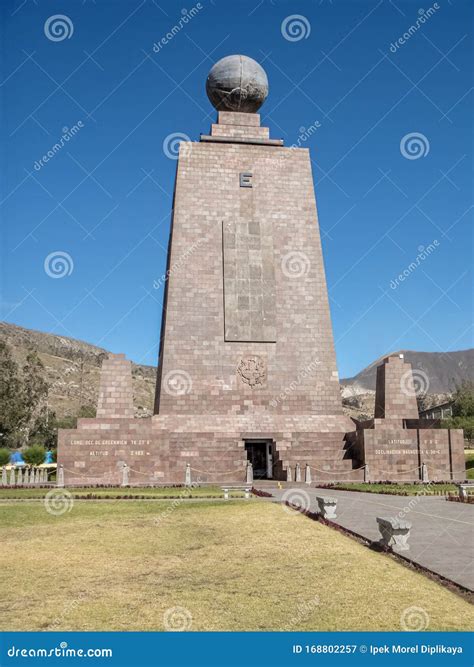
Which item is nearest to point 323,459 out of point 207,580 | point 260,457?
point 260,457

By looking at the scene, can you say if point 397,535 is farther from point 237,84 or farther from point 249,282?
point 237,84

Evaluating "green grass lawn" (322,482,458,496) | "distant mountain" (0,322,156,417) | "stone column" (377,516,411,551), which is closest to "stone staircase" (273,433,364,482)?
"green grass lawn" (322,482,458,496)

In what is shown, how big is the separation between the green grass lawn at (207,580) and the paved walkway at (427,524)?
1.88 feet

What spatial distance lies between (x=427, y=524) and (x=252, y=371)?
1735 cm

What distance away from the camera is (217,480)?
87.7 ft

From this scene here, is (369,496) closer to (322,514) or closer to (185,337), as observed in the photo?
(322,514)

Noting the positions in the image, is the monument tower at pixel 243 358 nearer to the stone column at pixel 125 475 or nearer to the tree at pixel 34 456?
the stone column at pixel 125 475

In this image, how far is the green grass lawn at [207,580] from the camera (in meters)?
6.76

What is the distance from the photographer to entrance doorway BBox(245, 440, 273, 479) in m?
29.4

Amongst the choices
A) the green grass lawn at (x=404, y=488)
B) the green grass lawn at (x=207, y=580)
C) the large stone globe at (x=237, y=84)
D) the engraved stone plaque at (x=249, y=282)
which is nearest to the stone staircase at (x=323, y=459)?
the green grass lawn at (x=404, y=488)

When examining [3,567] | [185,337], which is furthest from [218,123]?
[3,567]

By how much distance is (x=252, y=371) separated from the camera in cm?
3005

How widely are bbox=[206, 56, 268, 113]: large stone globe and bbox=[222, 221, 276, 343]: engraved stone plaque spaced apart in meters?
7.13

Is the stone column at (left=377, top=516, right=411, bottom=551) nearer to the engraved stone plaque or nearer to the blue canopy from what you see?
the engraved stone plaque
